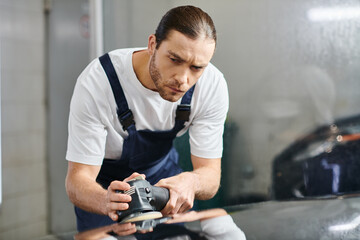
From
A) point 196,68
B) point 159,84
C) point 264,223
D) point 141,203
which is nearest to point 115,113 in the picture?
point 159,84

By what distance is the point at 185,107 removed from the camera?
1028 mm

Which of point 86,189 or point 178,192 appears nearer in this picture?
point 178,192

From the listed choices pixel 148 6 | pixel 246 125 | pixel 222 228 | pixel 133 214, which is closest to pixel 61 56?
pixel 148 6

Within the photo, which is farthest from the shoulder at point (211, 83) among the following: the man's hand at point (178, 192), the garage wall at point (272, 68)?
the man's hand at point (178, 192)

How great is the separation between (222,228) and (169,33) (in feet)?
1.49

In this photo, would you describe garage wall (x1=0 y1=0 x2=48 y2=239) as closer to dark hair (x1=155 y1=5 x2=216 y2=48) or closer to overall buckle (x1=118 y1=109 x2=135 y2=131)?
overall buckle (x1=118 y1=109 x2=135 y2=131)

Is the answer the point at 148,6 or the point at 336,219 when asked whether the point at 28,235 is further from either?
the point at 336,219

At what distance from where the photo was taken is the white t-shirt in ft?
3.20

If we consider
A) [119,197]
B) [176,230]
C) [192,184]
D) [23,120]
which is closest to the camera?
[176,230]

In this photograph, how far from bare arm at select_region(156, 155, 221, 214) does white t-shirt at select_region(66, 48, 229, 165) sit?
1.2 inches

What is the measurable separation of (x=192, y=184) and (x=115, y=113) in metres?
0.27

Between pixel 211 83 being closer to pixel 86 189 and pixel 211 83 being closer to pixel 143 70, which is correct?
pixel 143 70

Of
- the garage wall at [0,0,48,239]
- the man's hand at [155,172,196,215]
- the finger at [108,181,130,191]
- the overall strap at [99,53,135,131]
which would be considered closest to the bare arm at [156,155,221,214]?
the man's hand at [155,172,196,215]

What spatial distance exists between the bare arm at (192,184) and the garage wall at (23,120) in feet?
3.20
